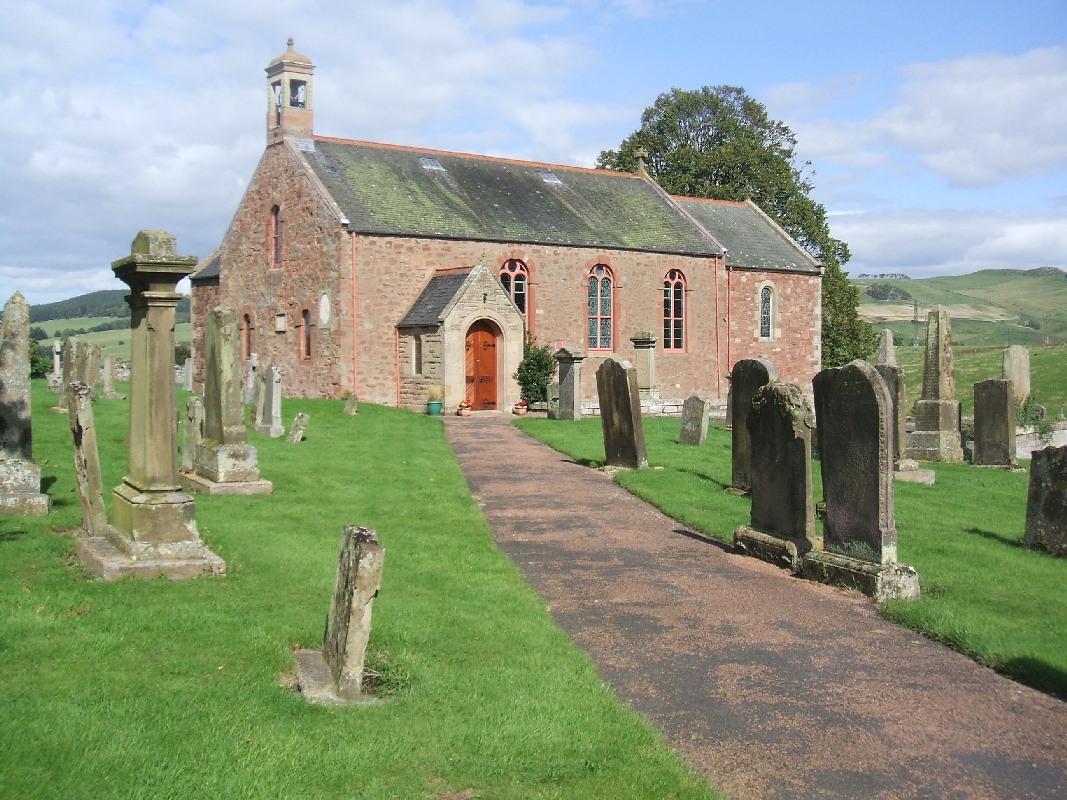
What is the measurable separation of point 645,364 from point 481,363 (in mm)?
5225

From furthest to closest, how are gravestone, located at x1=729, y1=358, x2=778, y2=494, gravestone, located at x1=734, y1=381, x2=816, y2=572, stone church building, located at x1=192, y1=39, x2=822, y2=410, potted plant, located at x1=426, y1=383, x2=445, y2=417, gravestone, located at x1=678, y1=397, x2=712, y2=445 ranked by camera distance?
stone church building, located at x1=192, y1=39, x2=822, y2=410
potted plant, located at x1=426, y1=383, x2=445, y2=417
gravestone, located at x1=678, y1=397, x2=712, y2=445
gravestone, located at x1=729, y1=358, x2=778, y2=494
gravestone, located at x1=734, y1=381, x2=816, y2=572

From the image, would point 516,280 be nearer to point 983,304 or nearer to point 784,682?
point 784,682

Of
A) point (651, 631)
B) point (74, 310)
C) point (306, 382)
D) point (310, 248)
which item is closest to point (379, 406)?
point (306, 382)

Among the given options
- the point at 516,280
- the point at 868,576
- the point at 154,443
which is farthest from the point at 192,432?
the point at 516,280

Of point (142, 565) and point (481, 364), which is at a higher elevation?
point (481, 364)

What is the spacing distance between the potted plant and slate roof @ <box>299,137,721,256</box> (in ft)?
17.7

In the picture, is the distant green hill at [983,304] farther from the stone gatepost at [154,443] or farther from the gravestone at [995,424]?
the stone gatepost at [154,443]

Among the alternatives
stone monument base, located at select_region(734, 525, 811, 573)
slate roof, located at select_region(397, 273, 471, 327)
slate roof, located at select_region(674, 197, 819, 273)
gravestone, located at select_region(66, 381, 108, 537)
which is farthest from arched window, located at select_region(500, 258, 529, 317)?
gravestone, located at select_region(66, 381, 108, 537)

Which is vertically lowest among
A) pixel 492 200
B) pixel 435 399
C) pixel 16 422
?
pixel 435 399

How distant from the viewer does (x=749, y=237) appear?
4338 centimetres

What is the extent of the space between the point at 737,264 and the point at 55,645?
120 feet

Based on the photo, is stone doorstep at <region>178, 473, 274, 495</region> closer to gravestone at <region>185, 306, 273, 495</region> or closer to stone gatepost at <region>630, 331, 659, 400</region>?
gravestone at <region>185, 306, 273, 495</region>

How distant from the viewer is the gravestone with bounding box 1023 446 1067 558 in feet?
36.8

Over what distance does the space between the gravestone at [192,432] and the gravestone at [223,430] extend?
148 mm
